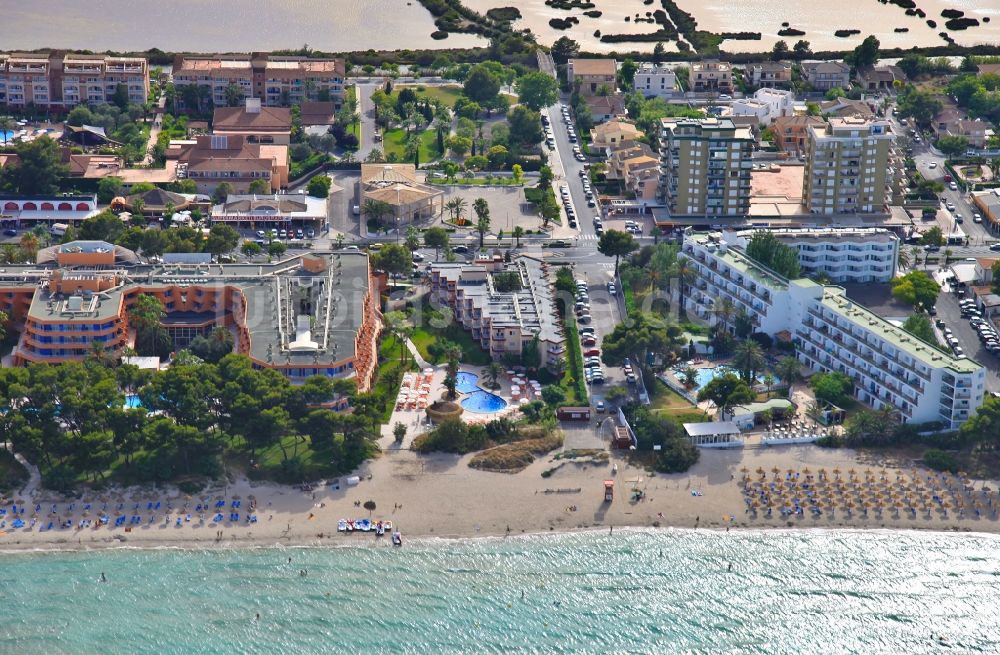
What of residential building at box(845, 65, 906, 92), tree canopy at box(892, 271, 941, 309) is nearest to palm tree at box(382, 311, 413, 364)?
tree canopy at box(892, 271, 941, 309)

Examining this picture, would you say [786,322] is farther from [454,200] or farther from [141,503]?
[141,503]

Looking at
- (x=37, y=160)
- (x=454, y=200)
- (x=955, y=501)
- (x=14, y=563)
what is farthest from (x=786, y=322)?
(x=37, y=160)

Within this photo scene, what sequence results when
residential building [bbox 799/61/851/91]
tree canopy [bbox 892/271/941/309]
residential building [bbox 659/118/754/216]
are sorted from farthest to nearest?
residential building [bbox 799/61/851/91] < residential building [bbox 659/118/754/216] < tree canopy [bbox 892/271/941/309]

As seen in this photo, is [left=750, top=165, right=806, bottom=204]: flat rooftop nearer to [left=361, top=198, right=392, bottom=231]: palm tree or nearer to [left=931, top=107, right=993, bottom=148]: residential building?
[left=931, top=107, right=993, bottom=148]: residential building

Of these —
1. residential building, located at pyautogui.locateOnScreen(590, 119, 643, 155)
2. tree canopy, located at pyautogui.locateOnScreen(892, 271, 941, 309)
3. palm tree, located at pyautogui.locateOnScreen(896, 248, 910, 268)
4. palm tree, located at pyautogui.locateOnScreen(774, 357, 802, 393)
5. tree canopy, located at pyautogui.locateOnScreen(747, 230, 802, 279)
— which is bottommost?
palm tree, located at pyautogui.locateOnScreen(774, 357, 802, 393)

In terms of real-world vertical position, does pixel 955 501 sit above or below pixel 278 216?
below

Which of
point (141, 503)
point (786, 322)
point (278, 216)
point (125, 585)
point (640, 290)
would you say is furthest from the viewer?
point (278, 216)

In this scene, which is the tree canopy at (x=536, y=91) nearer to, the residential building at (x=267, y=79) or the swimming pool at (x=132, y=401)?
the residential building at (x=267, y=79)

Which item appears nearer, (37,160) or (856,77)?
(37,160)
